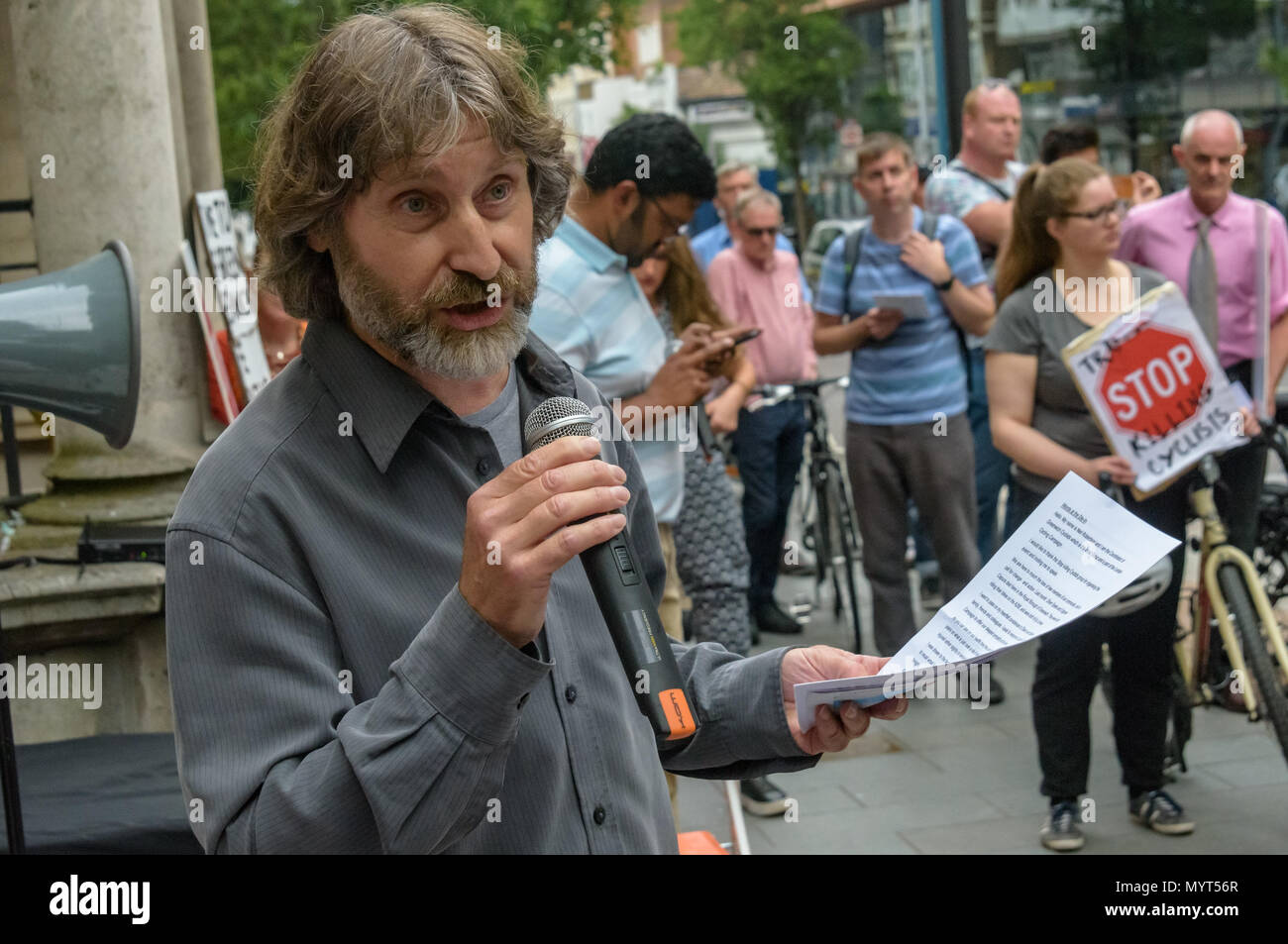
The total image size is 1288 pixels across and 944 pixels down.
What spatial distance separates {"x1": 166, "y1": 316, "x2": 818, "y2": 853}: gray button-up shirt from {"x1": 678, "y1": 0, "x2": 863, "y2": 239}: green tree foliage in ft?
88.0

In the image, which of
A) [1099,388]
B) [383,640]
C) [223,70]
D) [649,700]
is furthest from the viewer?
[223,70]

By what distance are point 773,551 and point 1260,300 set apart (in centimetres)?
278

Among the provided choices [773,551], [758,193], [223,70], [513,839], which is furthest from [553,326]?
[223,70]

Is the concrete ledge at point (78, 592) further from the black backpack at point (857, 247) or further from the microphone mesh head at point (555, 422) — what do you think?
the black backpack at point (857, 247)

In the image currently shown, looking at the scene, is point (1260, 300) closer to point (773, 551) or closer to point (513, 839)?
point (773, 551)

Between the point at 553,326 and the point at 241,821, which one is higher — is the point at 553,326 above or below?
above

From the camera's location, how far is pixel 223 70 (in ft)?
58.3

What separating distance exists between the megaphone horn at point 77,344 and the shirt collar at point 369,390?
79cm

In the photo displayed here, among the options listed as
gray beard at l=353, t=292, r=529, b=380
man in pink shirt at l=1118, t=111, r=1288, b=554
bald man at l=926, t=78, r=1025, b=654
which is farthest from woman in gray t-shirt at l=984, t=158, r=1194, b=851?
gray beard at l=353, t=292, r=529, b=380

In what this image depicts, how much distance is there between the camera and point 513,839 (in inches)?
66.2

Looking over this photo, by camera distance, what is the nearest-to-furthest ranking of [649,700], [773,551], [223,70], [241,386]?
[649,700] → [241,386] → [773,551] → [223,70]

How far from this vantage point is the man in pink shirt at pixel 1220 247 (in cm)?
570

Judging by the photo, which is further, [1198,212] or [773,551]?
[773,551]
